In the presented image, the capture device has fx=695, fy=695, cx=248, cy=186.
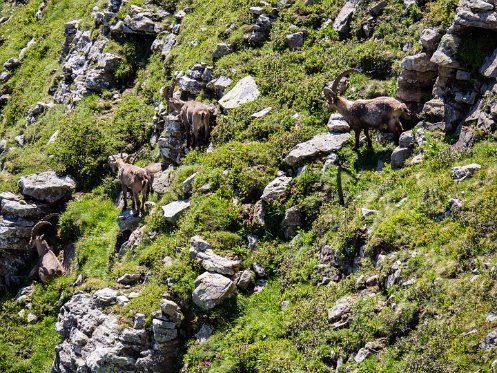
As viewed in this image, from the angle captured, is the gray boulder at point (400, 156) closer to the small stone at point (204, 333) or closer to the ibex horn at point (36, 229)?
the small stone at point (204, 333)

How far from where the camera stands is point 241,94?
2236 cm

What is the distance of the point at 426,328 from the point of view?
1241 cm

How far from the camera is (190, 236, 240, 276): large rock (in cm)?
1691

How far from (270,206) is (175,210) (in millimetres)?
3144

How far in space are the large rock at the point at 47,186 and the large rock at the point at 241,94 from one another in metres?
6.48

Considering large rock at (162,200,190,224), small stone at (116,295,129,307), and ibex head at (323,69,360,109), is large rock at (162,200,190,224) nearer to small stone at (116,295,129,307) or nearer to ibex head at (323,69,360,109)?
small stone at (116,295,129,307)

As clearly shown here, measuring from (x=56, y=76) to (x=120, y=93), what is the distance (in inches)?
210

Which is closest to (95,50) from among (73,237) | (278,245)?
(73,237)

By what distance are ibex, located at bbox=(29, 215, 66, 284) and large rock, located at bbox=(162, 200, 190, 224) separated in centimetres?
483

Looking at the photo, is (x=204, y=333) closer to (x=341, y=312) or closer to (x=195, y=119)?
(x=341, y=312)

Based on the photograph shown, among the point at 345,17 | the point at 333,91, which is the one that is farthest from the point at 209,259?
the point at 345,17

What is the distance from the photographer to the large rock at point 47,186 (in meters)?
23.9

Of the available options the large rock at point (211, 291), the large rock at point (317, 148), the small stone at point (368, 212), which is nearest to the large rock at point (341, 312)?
the small stone at point (368, 212)

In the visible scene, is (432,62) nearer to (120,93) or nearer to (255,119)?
(255,119)
